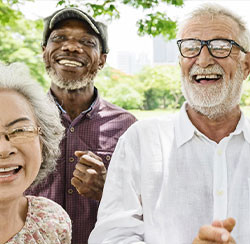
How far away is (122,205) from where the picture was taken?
2.19 metres

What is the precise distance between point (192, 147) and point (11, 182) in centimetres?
110

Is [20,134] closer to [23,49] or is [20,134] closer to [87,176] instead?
[87,176]

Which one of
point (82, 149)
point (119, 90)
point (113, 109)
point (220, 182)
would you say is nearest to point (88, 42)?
point (113, 109)

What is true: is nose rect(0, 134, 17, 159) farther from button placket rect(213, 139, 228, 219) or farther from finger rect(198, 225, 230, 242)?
button placket rect(213, 139, 228, 219)

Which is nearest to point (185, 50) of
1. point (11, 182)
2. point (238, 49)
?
point (238, 49)

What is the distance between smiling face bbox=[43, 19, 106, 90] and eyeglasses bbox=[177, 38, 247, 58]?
105cm

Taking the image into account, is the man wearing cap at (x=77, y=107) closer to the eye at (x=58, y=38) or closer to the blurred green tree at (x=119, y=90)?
the eye at (x=58, y=38)

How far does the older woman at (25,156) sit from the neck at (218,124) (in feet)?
3.05

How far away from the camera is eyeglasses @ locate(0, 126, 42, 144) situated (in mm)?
1900

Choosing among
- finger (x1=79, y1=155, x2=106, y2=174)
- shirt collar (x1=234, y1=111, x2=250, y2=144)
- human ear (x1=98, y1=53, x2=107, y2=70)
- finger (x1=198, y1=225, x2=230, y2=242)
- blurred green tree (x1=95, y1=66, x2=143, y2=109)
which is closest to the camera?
finger (x1=198, y1=225, x2=230, y2=242)

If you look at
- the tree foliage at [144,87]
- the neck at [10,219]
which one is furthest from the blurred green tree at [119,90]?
the neck at [10,219]

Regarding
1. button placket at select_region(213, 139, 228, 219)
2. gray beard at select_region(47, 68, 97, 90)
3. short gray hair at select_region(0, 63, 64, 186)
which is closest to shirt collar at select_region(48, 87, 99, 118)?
gray beard at select_region(47, 68, 97, 90)

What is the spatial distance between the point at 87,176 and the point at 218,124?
0.98 meters

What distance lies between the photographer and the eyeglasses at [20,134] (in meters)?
1.90
